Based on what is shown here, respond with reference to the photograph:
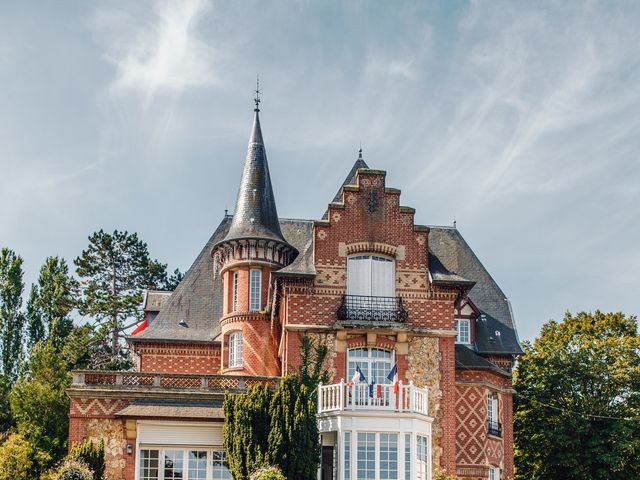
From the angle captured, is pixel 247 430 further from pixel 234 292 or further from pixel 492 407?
pixel 492 407

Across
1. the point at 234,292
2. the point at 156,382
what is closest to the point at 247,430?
the point at 156,382

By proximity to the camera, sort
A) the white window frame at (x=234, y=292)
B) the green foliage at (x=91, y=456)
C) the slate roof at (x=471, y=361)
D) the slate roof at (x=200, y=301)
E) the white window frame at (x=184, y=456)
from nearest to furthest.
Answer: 1. the green foliage at (x=91, y=456)
2. the white window frame at (x=184, y=456)
3. the slate roof at (x=471, y=361)
4. the white window frame at (x=234, y=292)
5. the slate roof at (x=200, y=301)

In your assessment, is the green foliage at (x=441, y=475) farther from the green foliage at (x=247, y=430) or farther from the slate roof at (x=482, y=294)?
the slate roof at (x=482, y=294)

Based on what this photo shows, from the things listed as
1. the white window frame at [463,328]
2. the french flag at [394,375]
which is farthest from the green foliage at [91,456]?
the white window frame at [463,328]

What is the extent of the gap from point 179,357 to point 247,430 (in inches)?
457

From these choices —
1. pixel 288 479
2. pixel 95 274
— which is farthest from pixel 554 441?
pixel 95 274

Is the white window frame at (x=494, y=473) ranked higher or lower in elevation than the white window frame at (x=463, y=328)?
lower

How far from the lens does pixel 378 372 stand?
3148 centimetres

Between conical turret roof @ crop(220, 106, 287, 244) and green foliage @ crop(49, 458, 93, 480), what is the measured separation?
531 inches

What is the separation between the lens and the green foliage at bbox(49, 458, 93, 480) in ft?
81.7

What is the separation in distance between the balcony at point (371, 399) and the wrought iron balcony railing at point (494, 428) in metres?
5.55

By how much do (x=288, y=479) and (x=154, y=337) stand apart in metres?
13.1

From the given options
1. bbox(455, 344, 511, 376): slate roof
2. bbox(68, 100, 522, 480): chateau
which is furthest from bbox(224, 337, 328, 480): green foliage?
bbox(455, 344, 511, 376): slate roof

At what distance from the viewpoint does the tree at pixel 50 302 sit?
55.4m
